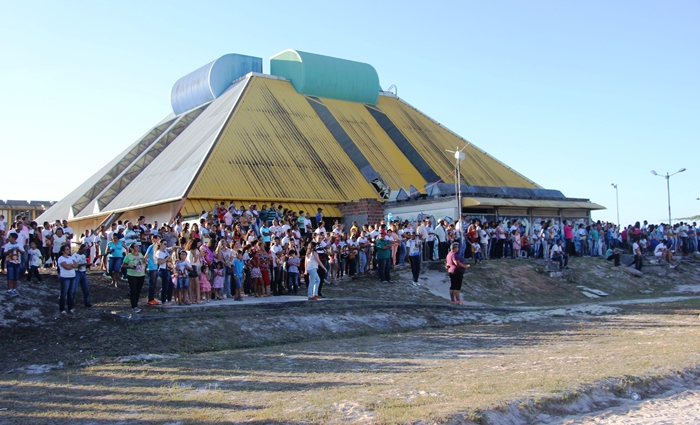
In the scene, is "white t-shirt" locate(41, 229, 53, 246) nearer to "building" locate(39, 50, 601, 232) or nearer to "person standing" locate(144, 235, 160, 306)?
"person standing" locate(144, 235, 160, 306)

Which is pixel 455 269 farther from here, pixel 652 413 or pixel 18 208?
pixel 18 208

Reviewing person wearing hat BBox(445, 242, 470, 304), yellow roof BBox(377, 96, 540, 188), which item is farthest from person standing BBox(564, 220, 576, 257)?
person wearing hat BBox(445, 242, 470, 304)

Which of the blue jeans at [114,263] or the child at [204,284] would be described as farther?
the blue jeans at [114,263]

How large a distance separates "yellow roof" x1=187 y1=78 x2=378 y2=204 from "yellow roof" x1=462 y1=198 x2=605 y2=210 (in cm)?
589

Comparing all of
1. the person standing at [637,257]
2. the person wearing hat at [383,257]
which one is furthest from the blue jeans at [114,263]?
the person standing at [637,257]

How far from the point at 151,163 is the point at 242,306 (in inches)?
838

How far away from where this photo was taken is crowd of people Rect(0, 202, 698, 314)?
15648 millimetres

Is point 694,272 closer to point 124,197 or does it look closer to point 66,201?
point 124,197

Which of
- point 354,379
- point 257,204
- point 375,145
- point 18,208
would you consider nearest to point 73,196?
point 257,204

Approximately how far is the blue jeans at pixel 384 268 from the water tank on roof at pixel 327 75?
20.1m

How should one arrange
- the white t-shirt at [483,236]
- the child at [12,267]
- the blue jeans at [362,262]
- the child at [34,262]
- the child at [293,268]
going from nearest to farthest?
the child at [12,267] < the child at [34,262] < the child at [293,268] < the blue jeans at [362,262] < the white t-shirt at [483,236]

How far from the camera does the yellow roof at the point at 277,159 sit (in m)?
29.0

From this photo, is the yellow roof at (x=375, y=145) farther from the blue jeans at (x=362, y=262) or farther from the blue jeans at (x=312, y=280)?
the blue jeans at (x=312, y=280)

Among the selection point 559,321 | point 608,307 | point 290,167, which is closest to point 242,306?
point 559,321
